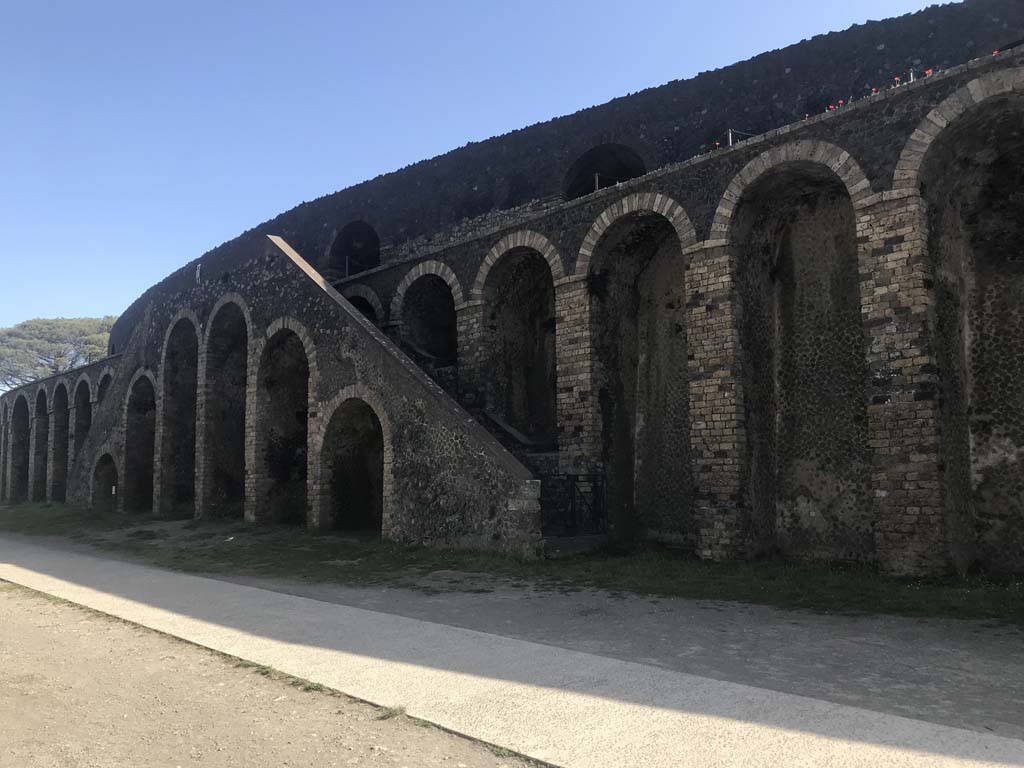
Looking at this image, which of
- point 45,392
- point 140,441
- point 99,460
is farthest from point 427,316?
Result: point 45,392

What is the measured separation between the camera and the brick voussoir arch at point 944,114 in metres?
7.20

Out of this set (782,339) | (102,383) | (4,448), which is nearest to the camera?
(782,339)

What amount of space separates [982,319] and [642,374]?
4751 mm

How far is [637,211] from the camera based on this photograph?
10.5 meters

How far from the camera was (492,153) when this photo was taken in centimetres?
1681

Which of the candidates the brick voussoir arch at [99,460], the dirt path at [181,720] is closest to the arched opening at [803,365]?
the dirt path at [181,720]

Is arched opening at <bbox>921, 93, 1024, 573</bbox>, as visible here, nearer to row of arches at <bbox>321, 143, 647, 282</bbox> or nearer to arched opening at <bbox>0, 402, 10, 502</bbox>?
row of arches at <bbox>321, 143, 647, 282</bbox>

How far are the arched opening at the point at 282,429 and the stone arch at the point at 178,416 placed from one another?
3.50 meters

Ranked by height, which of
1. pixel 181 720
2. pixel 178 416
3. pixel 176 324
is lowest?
pixel 181 720

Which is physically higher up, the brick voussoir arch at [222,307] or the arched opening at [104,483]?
the brick voussoir arch at [222,307]

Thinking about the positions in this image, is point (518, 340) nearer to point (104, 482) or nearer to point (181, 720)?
point (181, 720)

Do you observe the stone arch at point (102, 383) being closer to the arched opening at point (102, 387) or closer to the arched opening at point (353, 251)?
the arched opening at point (102, 387)

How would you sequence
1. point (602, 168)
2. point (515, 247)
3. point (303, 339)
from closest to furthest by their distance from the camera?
point (515, 247), point (303, 339), point (602, 168)

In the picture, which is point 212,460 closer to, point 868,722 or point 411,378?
point 411,378
